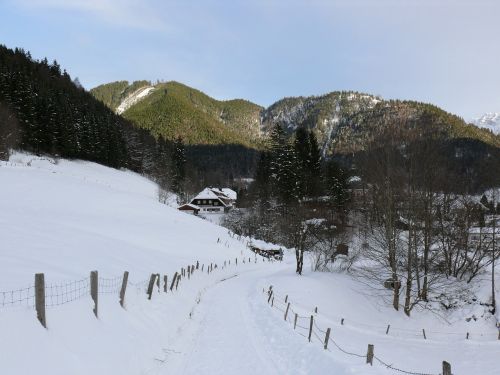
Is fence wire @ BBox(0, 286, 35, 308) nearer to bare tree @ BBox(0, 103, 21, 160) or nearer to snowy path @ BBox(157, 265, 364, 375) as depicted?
snowy path @ BBox(157, 265, 364, 375)

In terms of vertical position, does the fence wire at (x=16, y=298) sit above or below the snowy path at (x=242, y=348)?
above

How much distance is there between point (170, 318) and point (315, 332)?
7.23 m

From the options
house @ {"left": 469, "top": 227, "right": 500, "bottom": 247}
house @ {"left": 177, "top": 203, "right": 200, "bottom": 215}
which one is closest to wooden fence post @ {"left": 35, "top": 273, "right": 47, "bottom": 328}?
house @ {"left": 469, "top": 227, "right": 500, "bottom": 247}

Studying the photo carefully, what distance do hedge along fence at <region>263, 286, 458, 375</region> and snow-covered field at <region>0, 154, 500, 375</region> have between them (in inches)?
13.8

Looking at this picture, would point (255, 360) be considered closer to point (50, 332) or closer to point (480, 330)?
point (50, 332)

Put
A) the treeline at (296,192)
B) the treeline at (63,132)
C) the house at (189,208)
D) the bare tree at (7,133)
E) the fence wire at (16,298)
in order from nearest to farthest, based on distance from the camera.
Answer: the fence wire at (16,298), the bare tree at (7,133), the treeline at (296,192), the treeline at (63,132), the house at (189,208)

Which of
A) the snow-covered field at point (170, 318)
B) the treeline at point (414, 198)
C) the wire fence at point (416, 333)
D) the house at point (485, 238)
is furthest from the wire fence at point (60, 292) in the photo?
the house at point (485, 238)

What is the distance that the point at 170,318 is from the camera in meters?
14.2

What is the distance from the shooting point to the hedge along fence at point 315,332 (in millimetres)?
10135

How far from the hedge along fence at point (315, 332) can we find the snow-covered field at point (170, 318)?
351 millimetres

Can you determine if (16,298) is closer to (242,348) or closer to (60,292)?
(60,292)

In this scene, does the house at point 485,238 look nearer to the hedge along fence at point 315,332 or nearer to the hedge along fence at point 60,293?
the hedge along fence at point 315,332

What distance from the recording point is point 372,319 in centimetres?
2722

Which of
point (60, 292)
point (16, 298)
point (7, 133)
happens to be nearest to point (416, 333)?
point (60, 292)
